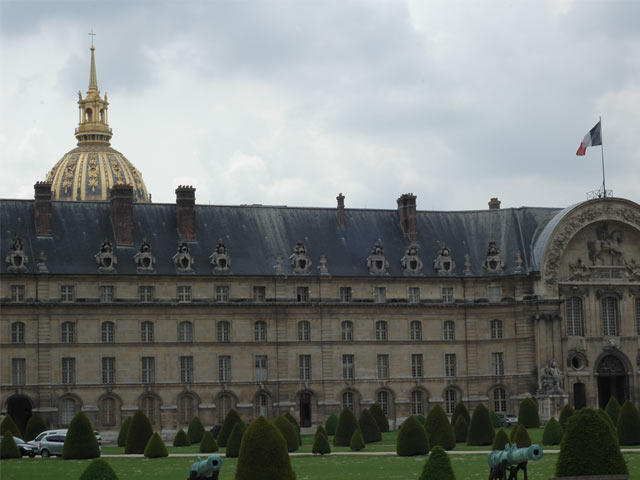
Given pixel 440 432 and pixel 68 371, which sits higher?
pixel 68 371

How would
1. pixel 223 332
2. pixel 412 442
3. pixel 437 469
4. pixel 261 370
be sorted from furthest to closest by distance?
pixel 261 370 → pixel 223 332 → pixel 412 442 → pixel 437 469

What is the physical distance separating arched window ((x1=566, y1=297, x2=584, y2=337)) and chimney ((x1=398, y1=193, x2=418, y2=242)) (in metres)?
11.6

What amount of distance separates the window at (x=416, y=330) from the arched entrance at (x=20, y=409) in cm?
2602

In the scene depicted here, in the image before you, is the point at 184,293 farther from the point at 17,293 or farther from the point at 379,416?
the point at 379,416

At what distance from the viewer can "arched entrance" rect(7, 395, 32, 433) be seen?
88.1 meters

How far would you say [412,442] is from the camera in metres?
62.3

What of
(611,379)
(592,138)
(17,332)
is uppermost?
(592,138)

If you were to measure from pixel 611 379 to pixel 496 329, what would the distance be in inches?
350

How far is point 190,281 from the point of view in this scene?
3629 inches

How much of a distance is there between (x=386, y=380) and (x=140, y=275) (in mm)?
18077

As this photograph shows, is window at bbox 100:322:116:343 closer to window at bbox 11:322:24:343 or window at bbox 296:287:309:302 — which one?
window at bbox 11:322:24:343

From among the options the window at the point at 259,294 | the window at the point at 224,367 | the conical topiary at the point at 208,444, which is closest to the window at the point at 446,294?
the window at the point at 259,294

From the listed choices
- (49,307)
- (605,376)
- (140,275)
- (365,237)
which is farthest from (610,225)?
(49,307)

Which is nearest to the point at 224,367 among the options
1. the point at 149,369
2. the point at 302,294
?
the point at 149,369
